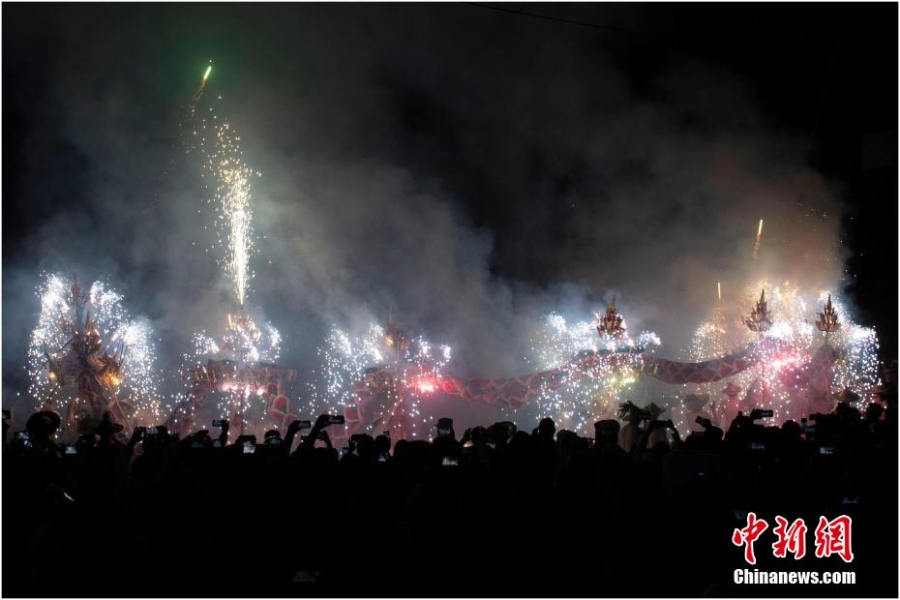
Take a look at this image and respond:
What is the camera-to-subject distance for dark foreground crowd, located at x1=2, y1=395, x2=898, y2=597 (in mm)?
2922

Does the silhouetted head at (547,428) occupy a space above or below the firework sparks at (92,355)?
below

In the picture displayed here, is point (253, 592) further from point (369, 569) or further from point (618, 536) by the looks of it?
point (618, 536)

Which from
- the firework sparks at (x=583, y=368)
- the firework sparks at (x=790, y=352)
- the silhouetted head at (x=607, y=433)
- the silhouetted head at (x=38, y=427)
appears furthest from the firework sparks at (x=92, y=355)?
the firework sparks at (x=790, y=352)

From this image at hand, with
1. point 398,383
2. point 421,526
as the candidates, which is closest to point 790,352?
point 398,383

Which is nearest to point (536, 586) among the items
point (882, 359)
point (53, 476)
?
point (53, 476)

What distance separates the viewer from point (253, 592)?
10.2 feet

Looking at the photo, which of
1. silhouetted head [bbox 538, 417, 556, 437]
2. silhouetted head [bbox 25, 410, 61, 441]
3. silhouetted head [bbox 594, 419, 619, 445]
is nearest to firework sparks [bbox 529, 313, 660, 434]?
silhouetted head [bbox 594, 419, 619, 445]

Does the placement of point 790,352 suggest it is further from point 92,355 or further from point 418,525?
point 92,355

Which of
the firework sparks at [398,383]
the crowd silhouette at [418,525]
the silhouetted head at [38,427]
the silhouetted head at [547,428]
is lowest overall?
the crowd silhouette at [418,525]

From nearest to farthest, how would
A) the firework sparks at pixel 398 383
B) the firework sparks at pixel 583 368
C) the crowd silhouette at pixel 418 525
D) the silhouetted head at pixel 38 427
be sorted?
the crowd silhouette at pixel 418 525 < the silhouetted head at pixel 38 427 < the firework sparks at pixel 398 383 < the firework sparks at pixel 583 368

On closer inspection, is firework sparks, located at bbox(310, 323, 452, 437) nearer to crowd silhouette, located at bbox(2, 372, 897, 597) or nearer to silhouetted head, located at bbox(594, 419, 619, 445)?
silhouetted head, located at bbox(594, 419, 619, 445)

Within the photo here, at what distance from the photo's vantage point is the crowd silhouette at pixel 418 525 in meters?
2.92

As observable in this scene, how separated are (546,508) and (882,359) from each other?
578 inches

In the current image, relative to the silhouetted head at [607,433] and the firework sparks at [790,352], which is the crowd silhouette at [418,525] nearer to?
the silhouetted head at [607,433]
